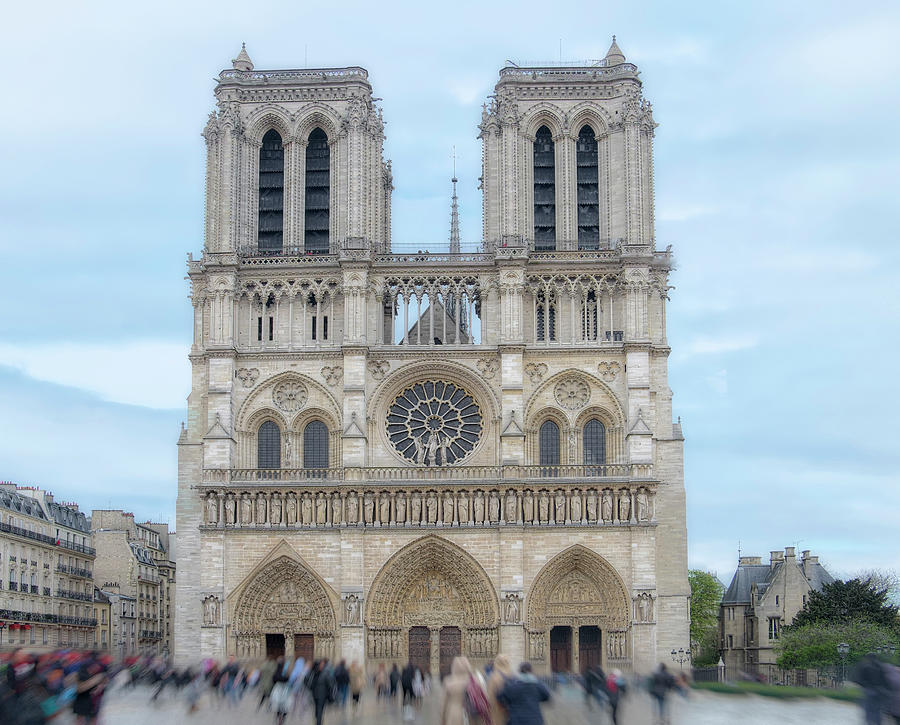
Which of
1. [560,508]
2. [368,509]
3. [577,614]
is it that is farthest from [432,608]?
[560,508]

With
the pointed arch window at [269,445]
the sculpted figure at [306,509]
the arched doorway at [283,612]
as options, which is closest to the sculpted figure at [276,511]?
the sculpted figure at [306,509]

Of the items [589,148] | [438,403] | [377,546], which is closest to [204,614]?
[377,546]

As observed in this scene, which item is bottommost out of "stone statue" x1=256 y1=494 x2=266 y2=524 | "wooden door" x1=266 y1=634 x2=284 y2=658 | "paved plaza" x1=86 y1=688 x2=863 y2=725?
"paved plaza" x1=86 y1=688 x2=863 y2=725

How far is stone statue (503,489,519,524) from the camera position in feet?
150

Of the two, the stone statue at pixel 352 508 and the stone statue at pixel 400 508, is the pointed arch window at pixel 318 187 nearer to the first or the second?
the stone statue at pixel 352 508

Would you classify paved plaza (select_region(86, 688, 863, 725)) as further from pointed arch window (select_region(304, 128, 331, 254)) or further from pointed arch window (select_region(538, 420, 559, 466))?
pointed arch window (select_region(304, 128, 331, 254))

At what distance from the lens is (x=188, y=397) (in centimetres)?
4850

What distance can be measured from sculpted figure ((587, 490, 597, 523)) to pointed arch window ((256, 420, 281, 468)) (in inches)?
448

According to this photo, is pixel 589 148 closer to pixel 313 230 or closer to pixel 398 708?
pixel 313 230

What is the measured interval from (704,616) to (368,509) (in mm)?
32461

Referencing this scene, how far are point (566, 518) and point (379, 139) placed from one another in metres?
16.4

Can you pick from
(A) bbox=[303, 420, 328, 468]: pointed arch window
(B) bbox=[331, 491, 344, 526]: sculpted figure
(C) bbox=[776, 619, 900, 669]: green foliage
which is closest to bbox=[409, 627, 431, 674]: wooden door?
(B) bbox=[331, 491, 344, 526]: sculpted figure

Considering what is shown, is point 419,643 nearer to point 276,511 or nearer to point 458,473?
point 458,473

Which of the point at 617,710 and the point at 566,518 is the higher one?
the point at 566,518
